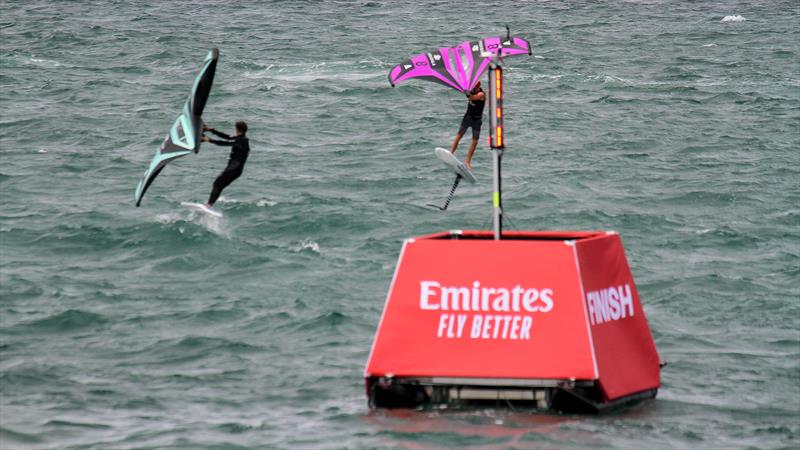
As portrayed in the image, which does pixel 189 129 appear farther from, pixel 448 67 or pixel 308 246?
pixel 308 246

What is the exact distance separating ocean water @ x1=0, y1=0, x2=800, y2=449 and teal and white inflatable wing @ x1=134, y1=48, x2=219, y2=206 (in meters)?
2.63

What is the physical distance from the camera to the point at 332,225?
30344mm

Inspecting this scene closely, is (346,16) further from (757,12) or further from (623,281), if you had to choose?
(623,281)

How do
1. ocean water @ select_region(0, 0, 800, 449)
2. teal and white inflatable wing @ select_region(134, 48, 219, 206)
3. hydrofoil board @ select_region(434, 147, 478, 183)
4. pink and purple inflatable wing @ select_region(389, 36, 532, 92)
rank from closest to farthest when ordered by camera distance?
1. ocean water @ select_region(0, 0, 800, 449)
2. teal and white inflatable wing @ select_region(134, 48, 219, 206)
3. hydrofoil board @ select_region(434, 147, 478, 183)
4. pink and purple inflatable wing @ select_region(389, 36, 532, 92)

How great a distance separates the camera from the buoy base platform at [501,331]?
17062mm

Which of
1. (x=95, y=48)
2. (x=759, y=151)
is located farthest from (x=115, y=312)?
(x=95, y=48)

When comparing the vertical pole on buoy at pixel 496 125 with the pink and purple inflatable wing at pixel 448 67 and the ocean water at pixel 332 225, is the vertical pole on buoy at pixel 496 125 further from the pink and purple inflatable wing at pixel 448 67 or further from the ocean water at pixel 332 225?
the pink and purple inflatable wing at pixel 448 67

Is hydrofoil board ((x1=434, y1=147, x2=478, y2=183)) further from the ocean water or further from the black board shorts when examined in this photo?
the black board shorts

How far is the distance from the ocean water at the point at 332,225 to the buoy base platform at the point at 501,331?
308 mm

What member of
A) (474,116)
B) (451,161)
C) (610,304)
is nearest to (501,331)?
(610,304)

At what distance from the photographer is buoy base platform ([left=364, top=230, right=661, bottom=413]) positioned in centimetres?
1706

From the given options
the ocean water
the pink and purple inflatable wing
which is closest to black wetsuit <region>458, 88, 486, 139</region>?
the pink and purple inflatable wing

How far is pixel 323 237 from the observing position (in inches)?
1161

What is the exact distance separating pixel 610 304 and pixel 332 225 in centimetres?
1308
